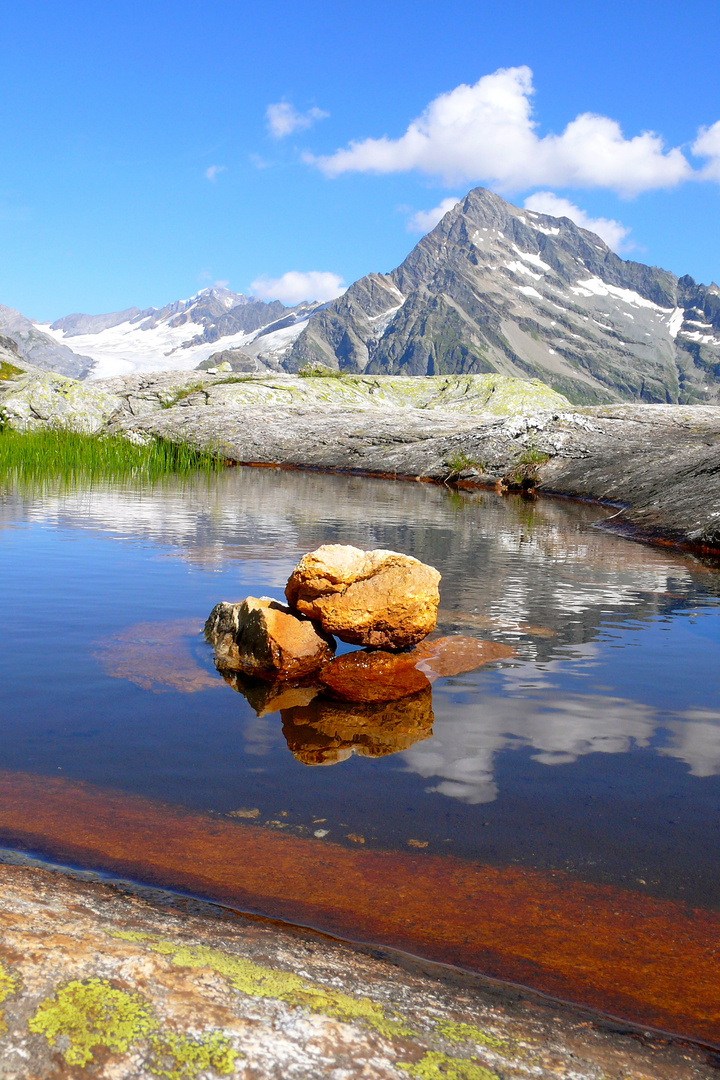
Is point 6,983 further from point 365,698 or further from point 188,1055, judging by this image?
point 365,698

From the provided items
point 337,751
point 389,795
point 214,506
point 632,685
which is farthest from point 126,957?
point 214,506

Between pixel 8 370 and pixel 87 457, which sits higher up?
pixel 8 370

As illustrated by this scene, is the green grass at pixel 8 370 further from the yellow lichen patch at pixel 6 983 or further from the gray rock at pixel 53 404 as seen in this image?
the yellow lichen patch at pixel 6 983

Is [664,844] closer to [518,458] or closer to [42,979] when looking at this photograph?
[42,979]

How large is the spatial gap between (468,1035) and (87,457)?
28.6 m

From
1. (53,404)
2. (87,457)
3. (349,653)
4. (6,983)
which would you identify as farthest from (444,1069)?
(53,404)

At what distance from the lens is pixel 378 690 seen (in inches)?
257

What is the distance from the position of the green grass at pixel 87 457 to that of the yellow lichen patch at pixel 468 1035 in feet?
80.9

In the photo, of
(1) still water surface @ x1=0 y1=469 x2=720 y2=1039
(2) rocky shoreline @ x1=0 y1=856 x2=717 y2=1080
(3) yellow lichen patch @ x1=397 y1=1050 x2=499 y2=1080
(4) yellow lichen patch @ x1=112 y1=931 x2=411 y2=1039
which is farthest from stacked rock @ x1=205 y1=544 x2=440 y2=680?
(3) yellow lichen patch @ x1=397 y1=1050 x2=499 y2=1080

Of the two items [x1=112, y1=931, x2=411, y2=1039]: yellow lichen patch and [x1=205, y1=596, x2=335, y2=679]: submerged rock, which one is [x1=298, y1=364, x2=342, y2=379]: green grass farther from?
[x1=112, y1=931, x2=411, y2=1039]: yellow lichen patch

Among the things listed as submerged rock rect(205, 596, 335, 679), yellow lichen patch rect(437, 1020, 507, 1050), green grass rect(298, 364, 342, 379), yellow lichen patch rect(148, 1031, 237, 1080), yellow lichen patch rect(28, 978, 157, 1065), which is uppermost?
green grass rect(298, 364, 342, 379)

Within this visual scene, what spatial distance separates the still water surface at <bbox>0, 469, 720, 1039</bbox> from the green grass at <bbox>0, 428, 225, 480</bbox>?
52.8 feet

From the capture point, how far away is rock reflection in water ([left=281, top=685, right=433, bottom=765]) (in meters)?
5.18

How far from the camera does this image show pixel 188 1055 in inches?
87.9
